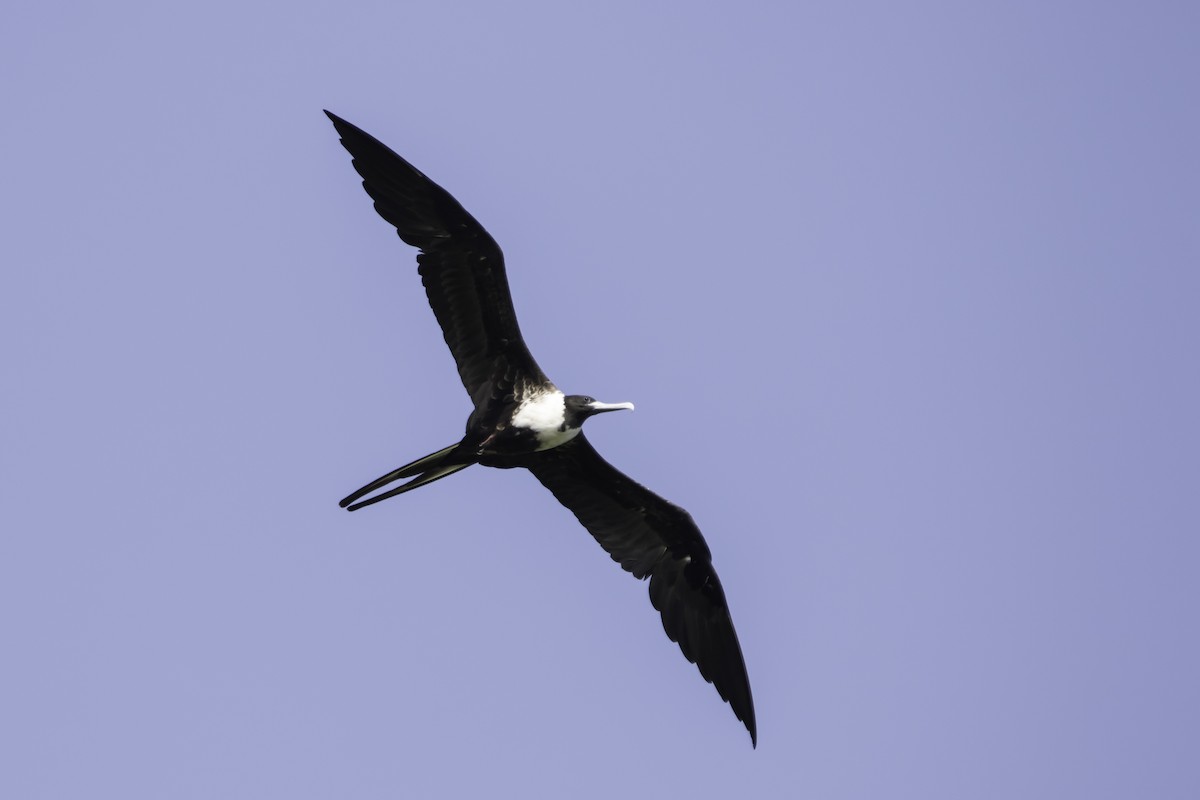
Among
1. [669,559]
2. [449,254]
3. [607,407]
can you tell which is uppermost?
[449,254]

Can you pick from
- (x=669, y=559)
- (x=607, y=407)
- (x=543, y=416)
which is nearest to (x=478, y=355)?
(x=543, y=416)

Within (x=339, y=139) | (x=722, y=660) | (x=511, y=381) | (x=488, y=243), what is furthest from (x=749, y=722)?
(x=339, y=139)

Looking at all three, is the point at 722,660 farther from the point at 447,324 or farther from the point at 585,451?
the point at 447,324

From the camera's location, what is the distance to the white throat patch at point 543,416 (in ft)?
36.8

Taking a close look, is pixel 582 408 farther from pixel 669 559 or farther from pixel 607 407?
pixel 669 559

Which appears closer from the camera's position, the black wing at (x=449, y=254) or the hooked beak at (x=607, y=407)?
the black wing at (x=449, y=254)

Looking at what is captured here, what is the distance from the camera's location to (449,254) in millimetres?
11195

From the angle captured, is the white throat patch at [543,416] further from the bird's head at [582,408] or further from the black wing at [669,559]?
the black wing at [669,559]

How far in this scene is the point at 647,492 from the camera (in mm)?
11852

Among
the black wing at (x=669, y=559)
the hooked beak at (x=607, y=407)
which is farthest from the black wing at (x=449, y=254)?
the black wing at (x=669, y=559)

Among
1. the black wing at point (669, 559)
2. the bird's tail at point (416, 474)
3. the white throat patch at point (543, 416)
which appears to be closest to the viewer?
the bird's tail at point (416, 474)

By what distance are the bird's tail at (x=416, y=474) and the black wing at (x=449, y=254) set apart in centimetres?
71

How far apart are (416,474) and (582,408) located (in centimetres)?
118

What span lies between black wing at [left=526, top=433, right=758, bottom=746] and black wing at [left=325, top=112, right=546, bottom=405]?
42.4 inches
